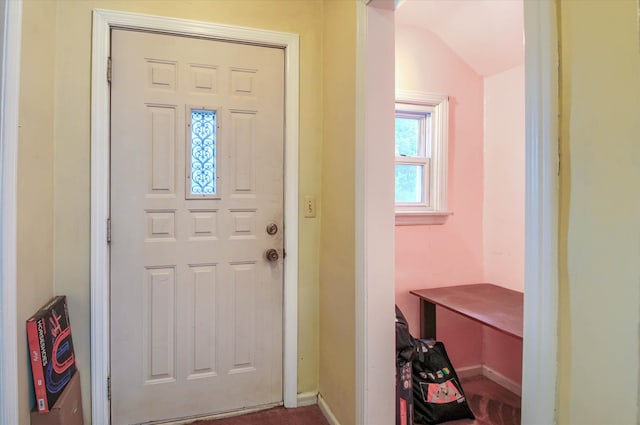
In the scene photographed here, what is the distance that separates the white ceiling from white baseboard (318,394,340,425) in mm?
2274

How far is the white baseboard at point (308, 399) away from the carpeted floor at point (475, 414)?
0.03 m

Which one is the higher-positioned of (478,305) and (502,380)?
(478,305)

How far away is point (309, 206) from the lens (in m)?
2.13

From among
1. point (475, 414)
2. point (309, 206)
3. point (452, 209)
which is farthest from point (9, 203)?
point (475, 414)

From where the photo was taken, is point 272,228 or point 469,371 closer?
point 272,228

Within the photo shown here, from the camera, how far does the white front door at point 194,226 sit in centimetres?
186

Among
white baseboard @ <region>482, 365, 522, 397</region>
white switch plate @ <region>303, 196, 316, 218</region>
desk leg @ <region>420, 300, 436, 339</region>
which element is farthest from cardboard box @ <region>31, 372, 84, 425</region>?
white baseboard @ <region>482, 365, 522, 397</region>

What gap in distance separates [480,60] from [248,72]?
154 centimetres

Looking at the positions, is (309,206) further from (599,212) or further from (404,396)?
(599,212)

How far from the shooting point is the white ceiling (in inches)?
82.5

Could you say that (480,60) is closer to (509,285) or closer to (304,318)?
(509,285)

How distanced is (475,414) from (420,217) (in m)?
1.20

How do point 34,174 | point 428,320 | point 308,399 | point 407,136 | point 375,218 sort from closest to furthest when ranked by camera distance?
1. point 34,174
2. point 375,218
3. point 308,399
4. point 428,320
5. point 407,136

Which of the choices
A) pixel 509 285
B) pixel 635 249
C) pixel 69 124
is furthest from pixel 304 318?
pixel 635 249
